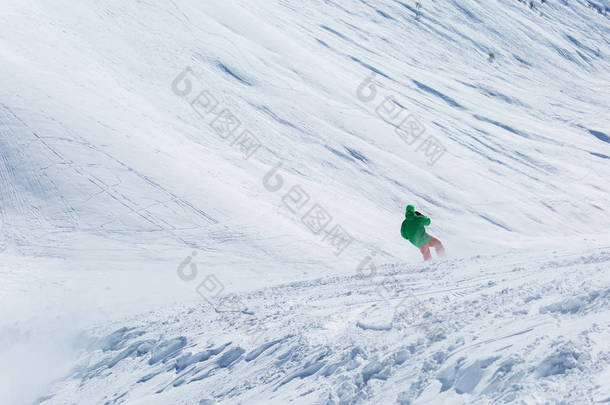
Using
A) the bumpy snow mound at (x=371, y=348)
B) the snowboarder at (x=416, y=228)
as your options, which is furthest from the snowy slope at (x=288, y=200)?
the snowboarder at (x=416, y=228)

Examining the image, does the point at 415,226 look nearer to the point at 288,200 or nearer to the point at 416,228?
the point at 416,228

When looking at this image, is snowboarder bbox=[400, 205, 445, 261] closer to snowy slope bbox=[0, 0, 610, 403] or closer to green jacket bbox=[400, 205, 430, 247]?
green jacket bbox=[400, 205, 430, 247]

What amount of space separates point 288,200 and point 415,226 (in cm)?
357

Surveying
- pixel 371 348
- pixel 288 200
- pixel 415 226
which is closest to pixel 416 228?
pixel 415 226

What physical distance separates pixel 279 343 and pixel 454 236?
6.76 m

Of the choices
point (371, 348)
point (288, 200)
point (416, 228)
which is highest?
point (288, 200)

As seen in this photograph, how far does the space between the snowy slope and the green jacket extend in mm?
846

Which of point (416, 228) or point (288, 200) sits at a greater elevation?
point (288, 200)

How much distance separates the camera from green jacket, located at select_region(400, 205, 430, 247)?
791 centimetres

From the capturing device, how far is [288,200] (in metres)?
11.0

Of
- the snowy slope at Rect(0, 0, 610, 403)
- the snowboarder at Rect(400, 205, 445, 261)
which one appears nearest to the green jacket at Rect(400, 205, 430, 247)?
the snowboarder at Rect(400, 205, 445, 261)

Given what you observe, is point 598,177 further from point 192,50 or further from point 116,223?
point 116,223

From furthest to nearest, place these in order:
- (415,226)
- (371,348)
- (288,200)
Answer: (288,200) → (415,226) → (371,348)

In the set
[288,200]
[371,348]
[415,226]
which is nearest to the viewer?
[371,348]
